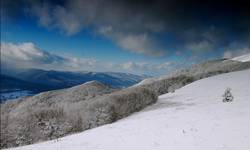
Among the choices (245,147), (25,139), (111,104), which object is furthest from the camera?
(111,104)

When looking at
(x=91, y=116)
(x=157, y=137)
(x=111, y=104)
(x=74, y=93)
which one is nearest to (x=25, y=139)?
(x=91, y=116)

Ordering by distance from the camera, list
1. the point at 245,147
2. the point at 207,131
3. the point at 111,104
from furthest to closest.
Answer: the point at 111,104 < the point at 207,131 < the point at 245,147

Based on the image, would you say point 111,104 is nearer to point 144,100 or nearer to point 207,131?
point 144,100

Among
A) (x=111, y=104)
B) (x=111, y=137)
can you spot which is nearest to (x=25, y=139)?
(x=111, y=104)

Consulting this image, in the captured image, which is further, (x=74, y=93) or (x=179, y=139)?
(x=74, y=93)

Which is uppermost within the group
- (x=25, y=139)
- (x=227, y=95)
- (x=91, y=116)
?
(x=227, y=95)

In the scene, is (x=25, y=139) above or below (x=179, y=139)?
below

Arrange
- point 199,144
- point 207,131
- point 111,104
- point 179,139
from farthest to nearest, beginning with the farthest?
1. point 111,104
2. point 207,131
3. point 179,139
4. point 199,144

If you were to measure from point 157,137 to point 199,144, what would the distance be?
11.9ft

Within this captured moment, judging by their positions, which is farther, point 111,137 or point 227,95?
point 227,95

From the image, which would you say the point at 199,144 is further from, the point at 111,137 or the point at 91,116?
the point at 91,116

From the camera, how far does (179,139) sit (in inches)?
607

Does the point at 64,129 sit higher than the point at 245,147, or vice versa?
the point at 245,147

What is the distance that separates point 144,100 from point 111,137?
146 ft
